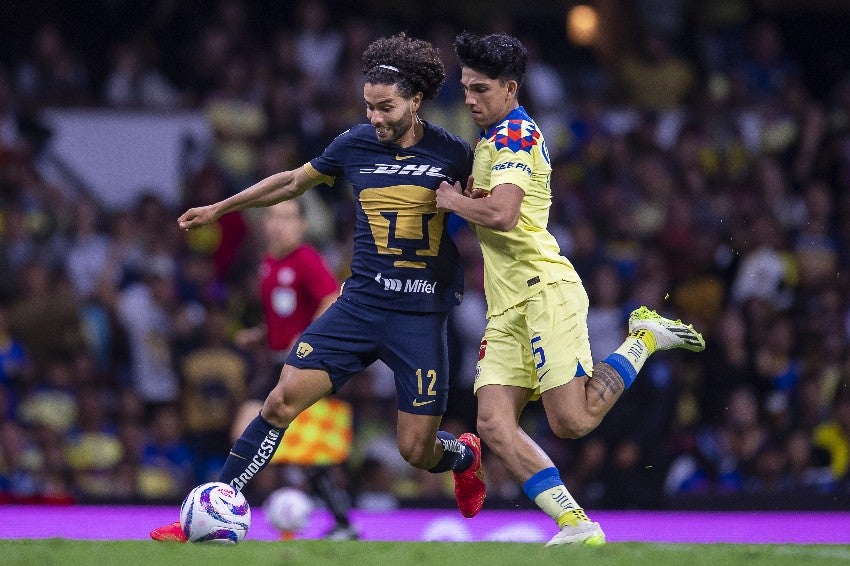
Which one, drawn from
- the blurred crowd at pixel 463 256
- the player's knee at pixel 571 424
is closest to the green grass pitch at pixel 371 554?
the player's knee at pixel 571 424

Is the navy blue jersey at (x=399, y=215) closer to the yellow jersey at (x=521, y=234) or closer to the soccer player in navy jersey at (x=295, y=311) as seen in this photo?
the yellow jersey at (x=521, y=234)

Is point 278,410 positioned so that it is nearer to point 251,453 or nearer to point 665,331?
point 251,453

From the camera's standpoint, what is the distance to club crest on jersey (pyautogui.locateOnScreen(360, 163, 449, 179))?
6.53 m

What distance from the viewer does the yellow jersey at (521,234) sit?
6.32m

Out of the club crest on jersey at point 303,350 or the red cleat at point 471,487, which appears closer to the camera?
the club crest on jersey at point 303,350

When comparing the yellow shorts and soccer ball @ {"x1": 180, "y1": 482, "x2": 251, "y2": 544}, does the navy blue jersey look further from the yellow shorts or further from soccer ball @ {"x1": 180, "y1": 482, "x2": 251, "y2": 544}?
soccer ball @ {"x1": 180, "y1": 482, "x2": 251, "y2": 544}

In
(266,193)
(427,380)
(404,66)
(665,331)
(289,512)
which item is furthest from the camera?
(289,512)

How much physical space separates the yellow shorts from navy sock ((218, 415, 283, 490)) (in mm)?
998

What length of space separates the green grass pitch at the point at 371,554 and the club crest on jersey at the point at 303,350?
924mm

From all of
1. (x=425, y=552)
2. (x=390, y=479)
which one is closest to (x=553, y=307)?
(x=425, y=552)

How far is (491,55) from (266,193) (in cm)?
130

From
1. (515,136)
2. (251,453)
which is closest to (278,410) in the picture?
(251,453)

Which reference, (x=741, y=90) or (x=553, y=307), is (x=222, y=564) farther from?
(x=741, y=90)

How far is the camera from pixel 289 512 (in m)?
8.31
